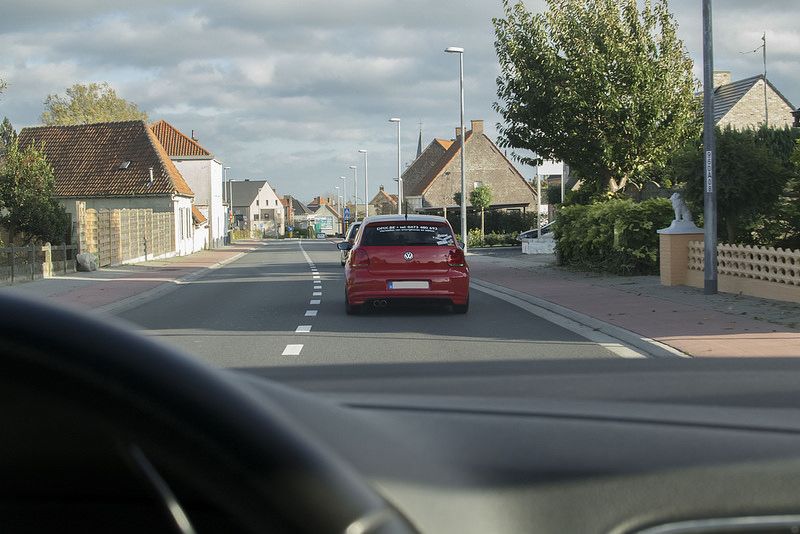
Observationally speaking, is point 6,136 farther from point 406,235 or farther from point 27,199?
point 406,235

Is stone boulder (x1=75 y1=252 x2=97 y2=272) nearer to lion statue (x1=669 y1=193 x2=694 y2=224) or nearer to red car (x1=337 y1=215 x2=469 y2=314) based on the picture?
red car (x1=337 y1=215 x2=469 y2=314)

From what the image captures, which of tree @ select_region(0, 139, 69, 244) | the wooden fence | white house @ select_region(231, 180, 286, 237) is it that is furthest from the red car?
white house @ select_region(231, 180, 286, 237)

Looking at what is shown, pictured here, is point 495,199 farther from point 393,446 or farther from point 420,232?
point 393,446

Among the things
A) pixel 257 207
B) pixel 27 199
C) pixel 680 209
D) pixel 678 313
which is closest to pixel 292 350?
pixel 678 313

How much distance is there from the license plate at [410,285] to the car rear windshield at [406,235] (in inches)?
25.7

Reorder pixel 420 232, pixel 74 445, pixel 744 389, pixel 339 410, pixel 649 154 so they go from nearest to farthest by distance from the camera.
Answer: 1. pixel 74 445
2. pixel 339 410
3. pixel 744 389
4. pixel 420 232
5. pixel 649 154

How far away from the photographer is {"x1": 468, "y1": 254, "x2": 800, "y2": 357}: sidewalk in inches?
412

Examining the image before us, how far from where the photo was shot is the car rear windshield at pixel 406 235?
15.1 m

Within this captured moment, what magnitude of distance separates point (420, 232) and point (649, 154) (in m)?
13.8

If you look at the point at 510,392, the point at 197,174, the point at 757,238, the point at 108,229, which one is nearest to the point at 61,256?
the point at 108,229

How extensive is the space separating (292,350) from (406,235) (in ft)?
15.9

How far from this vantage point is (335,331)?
12781 millimetres

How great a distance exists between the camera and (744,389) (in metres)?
2.06

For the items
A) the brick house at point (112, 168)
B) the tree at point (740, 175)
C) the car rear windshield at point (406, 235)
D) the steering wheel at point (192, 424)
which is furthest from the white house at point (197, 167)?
the steering wheel at point (192, 424)
